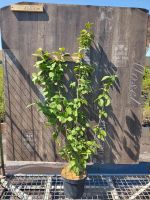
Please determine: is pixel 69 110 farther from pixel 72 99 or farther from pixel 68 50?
pixel 68 50

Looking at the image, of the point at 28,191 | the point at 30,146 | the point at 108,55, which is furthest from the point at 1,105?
the point at 108,55

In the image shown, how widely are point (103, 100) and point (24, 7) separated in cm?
157

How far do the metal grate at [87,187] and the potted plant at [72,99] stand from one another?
0.22 metres

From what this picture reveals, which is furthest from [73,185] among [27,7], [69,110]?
[27,7]

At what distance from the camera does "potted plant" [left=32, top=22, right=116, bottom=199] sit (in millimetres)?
2900

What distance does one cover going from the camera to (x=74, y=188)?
2902mm

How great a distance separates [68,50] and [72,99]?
0.66 metres

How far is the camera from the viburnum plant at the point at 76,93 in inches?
114

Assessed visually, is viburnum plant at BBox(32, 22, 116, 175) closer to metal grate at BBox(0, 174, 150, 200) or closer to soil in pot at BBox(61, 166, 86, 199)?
soil in pot at BBox(61, 166, 86, 199)

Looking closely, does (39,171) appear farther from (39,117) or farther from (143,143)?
(143,143)

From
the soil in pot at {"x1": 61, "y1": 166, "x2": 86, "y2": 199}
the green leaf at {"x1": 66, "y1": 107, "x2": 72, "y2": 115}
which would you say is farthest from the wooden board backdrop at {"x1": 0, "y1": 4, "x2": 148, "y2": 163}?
the soil in pot at {"x1": 61, "y1": 166, "x2": 86, "y2": 199}

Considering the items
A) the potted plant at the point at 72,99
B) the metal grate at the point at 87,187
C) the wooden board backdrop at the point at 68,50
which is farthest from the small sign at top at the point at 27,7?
the metal grate at the point at 87,187

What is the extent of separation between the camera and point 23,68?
316 cm

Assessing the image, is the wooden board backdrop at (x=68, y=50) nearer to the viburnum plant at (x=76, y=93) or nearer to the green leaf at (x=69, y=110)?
the viburnum plant at (x=76, y=93)
